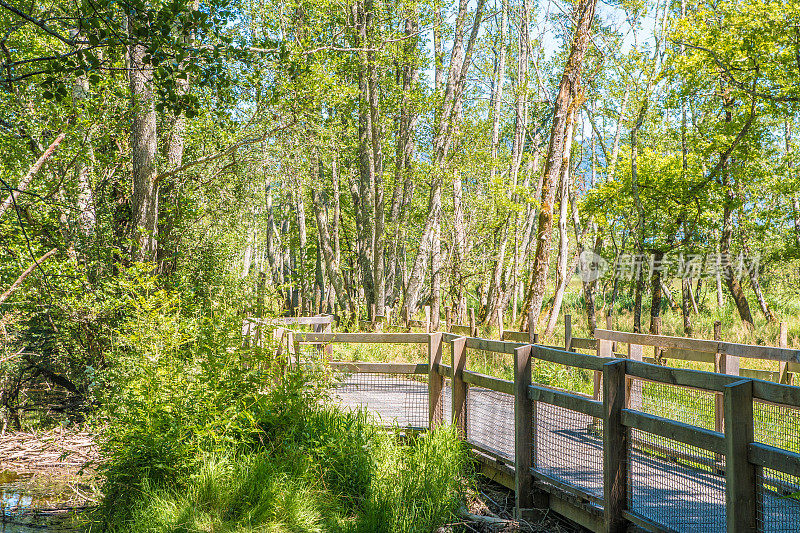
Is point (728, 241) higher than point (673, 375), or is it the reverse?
point (728, 241)

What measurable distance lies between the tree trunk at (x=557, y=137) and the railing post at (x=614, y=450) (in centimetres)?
912

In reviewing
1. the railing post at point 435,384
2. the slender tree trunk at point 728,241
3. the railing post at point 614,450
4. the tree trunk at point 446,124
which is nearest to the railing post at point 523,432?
the railing post at point 614,450

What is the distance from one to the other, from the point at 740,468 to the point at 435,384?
421cm

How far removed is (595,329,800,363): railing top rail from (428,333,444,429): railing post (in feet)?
7.45

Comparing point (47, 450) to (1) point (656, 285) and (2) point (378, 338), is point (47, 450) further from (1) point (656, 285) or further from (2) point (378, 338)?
(1) point (656, 285)

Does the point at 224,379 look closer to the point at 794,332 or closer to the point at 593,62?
the point at 794,332

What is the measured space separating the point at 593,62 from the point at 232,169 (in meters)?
18.9

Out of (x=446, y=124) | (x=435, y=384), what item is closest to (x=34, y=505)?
(x=435, y=384)

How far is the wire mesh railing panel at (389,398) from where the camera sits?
7952 mm

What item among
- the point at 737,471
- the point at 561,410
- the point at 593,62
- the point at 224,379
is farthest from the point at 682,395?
the point at 593,62

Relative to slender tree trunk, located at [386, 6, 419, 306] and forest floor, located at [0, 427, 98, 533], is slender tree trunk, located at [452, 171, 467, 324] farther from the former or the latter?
forest floor, located at [0, 427, 98, 533]

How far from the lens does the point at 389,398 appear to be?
8.47 meters

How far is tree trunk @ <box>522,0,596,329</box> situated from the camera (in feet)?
45.8

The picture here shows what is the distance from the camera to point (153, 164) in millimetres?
11586
